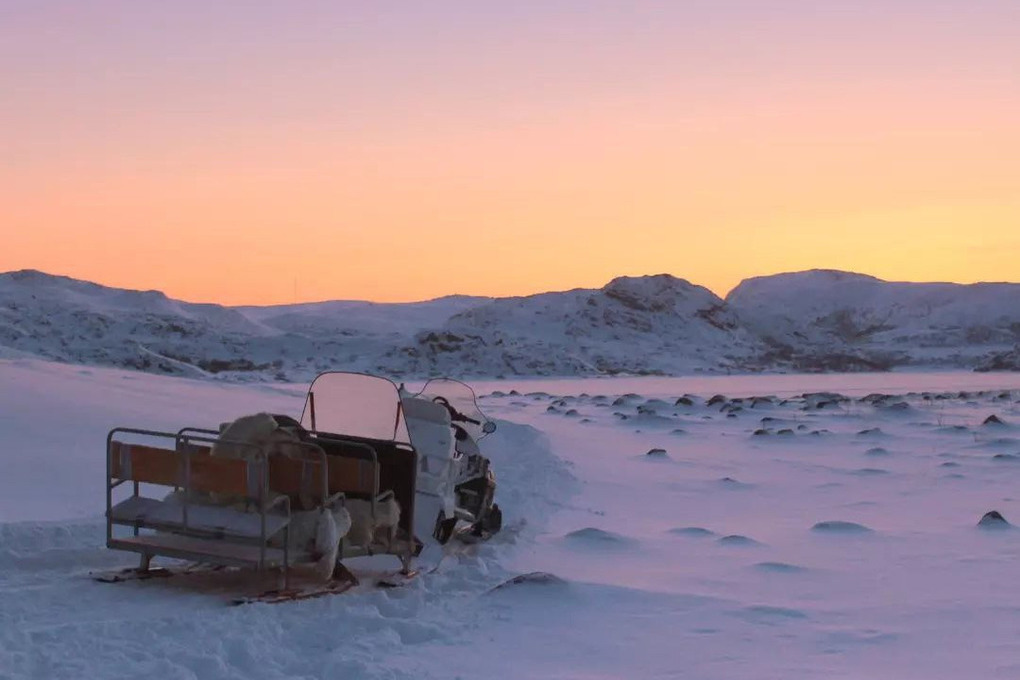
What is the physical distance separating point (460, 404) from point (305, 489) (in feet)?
10.4

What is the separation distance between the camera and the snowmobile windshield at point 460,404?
1062cm

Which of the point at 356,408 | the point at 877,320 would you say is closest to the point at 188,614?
the point at 356,408

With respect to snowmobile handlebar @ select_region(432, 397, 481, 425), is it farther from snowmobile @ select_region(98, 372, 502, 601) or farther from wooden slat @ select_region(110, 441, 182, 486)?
wooden slat @ select_region(110, 441, 182, 486)

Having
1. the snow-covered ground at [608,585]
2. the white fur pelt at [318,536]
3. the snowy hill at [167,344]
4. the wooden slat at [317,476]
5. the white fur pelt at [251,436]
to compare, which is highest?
the snowy hill at [167,344]

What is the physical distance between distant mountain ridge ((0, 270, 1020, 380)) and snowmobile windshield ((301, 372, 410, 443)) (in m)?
20.8

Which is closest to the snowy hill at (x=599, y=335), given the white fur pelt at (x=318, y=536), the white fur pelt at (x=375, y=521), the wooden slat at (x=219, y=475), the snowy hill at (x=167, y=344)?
the snowy hill at (x=167, y=344)

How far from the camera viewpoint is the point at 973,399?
3538 centimetres

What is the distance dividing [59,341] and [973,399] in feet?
158

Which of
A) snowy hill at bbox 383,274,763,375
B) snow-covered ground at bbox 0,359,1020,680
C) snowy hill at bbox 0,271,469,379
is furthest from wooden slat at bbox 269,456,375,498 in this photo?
snowy hill at bbox 383,274,763,375

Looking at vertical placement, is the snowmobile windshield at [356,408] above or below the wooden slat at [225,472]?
above

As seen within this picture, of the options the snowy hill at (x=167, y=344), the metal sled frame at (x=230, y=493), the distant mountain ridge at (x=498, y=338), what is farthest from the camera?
the distant mountain ridge at (x=498, y=338)

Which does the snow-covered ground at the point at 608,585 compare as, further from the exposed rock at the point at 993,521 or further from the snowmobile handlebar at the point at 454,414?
the snowmobile handlebar at the point at 454,414

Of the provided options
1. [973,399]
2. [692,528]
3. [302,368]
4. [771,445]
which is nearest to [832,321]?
[302,368]

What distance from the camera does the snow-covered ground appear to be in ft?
21.2
